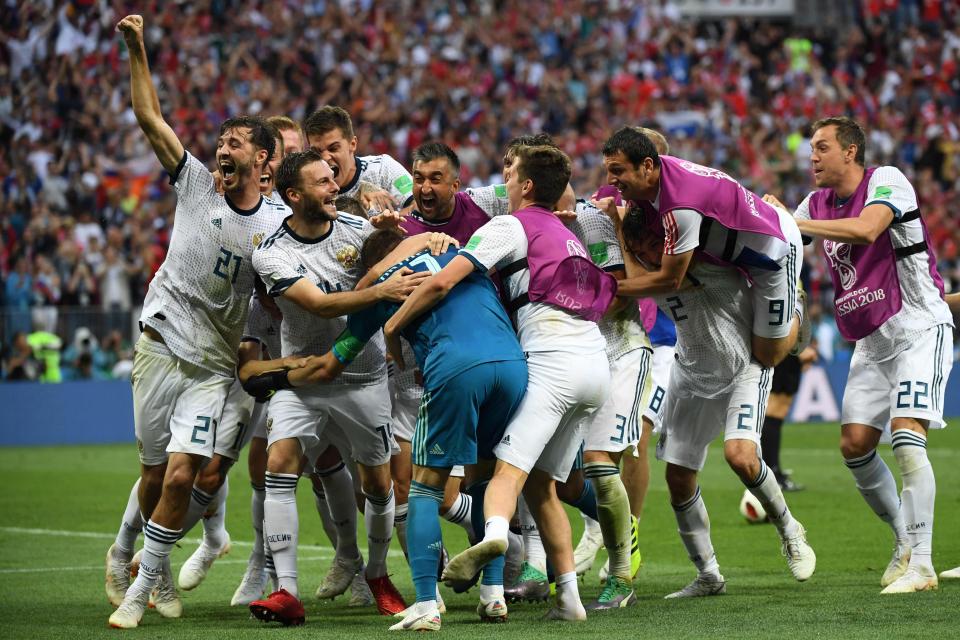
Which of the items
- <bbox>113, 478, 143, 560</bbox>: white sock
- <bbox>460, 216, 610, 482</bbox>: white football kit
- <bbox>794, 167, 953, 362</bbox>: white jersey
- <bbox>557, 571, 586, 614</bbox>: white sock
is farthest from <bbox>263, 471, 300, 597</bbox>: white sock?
<bbox>794, 167, 953, 362</bbox>: white jersey

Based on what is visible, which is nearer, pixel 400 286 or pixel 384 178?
pixel 400 286

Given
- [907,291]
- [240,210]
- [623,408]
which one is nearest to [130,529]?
[240,210]

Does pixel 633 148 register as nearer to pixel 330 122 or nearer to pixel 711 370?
pixel 711 370

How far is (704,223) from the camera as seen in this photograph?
7.30 metres

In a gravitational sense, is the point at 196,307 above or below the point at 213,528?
above

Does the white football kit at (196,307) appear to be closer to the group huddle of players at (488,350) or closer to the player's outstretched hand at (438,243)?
the group huddle of players at (488,350)

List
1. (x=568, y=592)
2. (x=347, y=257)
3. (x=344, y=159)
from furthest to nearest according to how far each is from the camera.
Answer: (x=344, y=159) → (x=347, y=257) → (x=568, y=592)

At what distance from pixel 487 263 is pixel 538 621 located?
1790mm

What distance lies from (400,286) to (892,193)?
312cm

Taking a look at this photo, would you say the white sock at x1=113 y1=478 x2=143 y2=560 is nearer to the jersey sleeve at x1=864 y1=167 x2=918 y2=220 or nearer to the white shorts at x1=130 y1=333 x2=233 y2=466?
the white shorts at x1=130 y1=333 x2=233 y2=466

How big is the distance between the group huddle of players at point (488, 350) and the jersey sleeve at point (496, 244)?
0.04ft

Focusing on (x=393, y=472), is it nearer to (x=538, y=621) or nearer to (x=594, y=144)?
(x=538, y=621)

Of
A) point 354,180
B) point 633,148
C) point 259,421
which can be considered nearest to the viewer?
point 633,148

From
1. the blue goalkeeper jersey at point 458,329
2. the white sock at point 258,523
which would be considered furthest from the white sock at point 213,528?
the blue goalkeeper jersey at point 458,329
